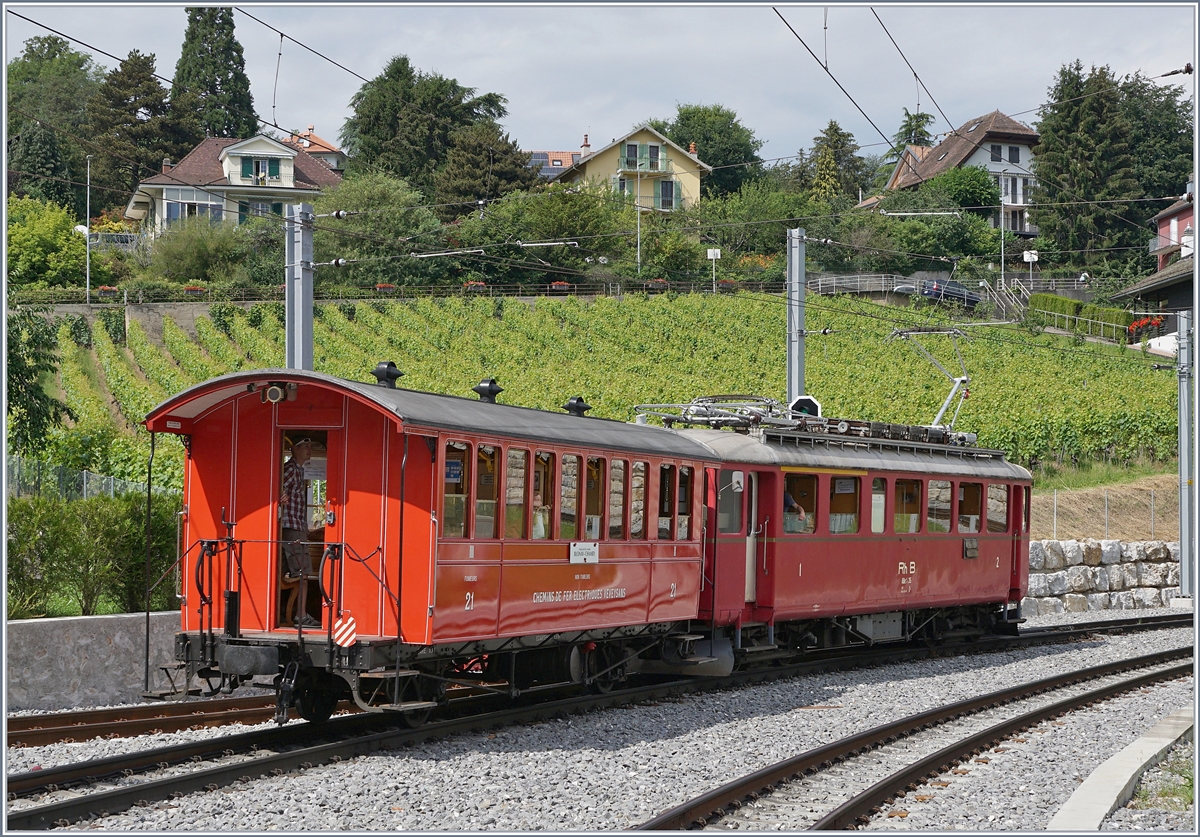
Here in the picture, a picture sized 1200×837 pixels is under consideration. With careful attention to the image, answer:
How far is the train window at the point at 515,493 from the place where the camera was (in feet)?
38.9

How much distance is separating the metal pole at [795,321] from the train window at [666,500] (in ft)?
22.4

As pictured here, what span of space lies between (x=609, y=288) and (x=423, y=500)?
184 feet

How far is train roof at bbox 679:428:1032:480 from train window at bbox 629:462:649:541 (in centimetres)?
188

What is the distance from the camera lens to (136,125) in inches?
3920

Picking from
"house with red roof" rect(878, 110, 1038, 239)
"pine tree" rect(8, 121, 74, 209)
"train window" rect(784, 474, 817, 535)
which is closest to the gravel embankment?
"train window" rect(784, 474, 817, 535)

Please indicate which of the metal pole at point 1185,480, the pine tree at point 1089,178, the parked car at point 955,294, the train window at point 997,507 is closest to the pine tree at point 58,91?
the parked car at point 955,294

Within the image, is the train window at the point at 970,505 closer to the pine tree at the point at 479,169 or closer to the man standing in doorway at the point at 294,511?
the man standing in doorway at the point at 294,511

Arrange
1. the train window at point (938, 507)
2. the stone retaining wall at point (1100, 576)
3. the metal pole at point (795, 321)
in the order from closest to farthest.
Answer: the train window at point (938, 507)
the metal pole at point (795, 321)
the stone retaining wall at point (1100, 576)

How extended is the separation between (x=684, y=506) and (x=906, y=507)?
5399 mm

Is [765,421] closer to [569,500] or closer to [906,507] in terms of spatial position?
[906,507]

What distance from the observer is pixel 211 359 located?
54938 mm

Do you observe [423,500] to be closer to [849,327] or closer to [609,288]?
[849,327]

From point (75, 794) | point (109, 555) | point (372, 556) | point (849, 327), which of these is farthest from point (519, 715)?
point (849, 327)

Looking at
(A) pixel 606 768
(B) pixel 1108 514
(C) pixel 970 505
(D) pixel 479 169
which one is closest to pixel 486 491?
(A) pixel 606 768
